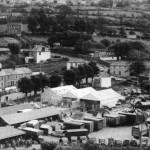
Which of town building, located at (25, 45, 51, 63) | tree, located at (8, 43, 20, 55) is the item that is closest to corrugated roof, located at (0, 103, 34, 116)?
town building, located at (25, 45, 51, 63)

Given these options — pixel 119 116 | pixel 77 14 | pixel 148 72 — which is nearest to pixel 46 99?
pixel 119 116

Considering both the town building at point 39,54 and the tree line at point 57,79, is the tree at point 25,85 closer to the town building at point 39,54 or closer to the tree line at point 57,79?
the tree line at point 57,79

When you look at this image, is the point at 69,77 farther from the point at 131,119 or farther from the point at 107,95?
the point at 131,119

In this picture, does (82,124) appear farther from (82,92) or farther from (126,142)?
(82,92)

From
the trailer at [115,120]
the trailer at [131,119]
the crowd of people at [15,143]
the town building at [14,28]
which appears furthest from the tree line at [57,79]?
the town building at [14,28]

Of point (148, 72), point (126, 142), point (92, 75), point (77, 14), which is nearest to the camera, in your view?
point (126, 142)

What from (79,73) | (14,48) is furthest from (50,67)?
(79,73)

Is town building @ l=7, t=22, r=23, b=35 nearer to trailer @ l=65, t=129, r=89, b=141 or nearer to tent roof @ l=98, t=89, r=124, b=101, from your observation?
tent roof @ l=98, t=89, r=124, b=101
